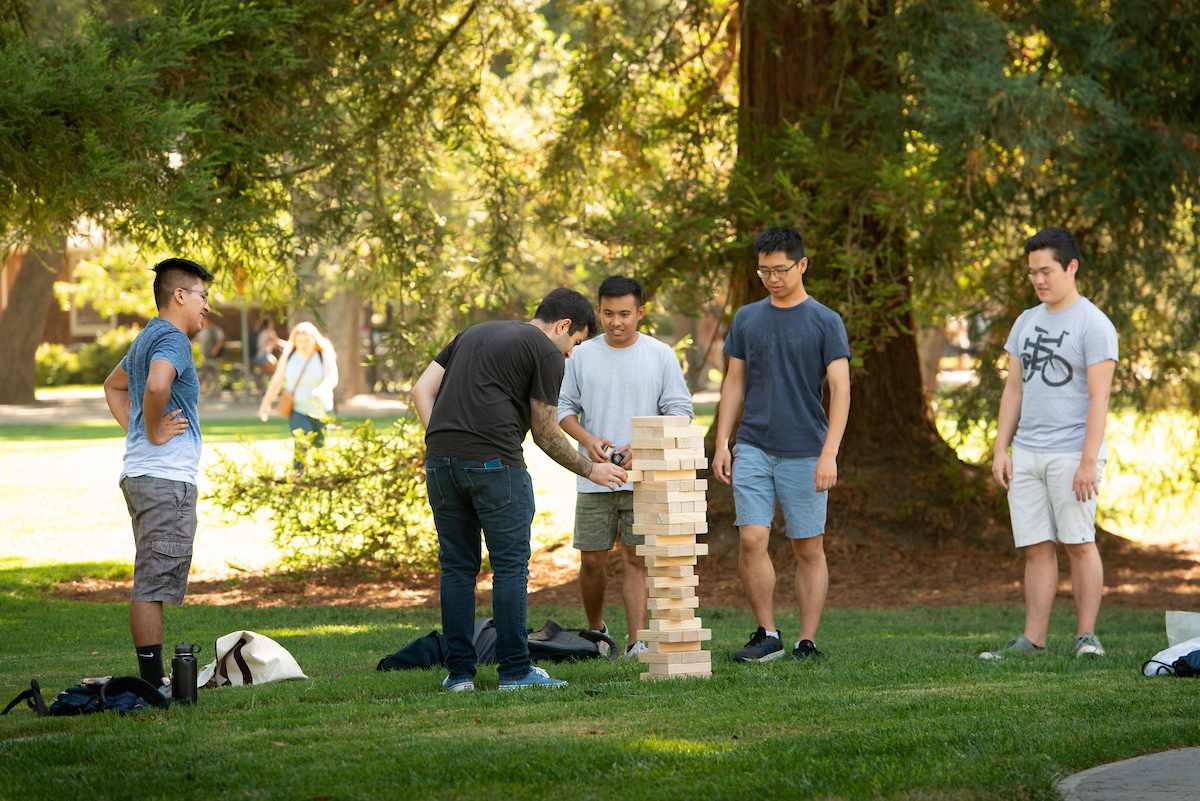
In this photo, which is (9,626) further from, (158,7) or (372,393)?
(372,393)

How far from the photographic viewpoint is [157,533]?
513 cm

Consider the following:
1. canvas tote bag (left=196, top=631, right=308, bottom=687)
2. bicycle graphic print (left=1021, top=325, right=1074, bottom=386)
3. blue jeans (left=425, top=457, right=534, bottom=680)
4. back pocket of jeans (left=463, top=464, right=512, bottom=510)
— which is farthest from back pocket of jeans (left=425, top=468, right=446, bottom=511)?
bicycle graphic print (left=1021, top=325, right=1074, bottom=386)

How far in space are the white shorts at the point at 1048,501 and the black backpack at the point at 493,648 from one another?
2.20m

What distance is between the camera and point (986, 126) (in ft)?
25.4

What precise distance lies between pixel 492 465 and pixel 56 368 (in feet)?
113

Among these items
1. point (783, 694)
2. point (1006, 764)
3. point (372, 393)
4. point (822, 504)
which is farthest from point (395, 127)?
point (372, 393)

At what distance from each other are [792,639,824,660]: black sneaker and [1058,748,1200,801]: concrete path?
2101 millimetres

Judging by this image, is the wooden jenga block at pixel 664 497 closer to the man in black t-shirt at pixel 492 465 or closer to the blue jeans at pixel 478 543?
the man in black t-shirt at pixel 492 465

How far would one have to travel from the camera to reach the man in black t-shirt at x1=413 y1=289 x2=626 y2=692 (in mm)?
5113

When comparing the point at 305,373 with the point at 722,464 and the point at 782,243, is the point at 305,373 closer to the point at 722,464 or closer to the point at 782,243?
the point at 722,464

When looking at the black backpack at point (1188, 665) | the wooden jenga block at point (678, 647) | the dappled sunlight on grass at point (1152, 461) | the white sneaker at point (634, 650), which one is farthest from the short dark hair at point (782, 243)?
the dappled sunlight on grass at point (1152, 461)

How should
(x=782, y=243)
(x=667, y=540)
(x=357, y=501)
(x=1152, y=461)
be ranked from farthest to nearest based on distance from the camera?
1. (x=1152, y=461)
2. (x=357, y=501)
3. (x=782, y=243)
4. (x=667, y=540)

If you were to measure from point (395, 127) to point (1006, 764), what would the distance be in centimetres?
759

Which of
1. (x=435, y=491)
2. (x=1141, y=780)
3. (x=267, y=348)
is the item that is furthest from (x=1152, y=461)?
(x=267, y=348)
